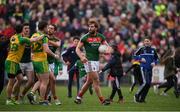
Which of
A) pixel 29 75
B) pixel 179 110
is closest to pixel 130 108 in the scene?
pixel 179 110

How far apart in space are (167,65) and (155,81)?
6.23 meters

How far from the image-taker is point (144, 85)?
24.6 meters

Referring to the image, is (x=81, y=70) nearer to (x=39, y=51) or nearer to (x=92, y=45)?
(x=92, y=45)

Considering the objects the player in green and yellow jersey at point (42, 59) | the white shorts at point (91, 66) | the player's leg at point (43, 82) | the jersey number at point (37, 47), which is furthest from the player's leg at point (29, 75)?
the white shorts at point (91, 66)

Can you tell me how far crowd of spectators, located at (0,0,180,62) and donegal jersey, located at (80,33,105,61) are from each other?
1445 centimetres

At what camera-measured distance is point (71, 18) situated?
40938 mm

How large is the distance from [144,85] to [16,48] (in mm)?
4780

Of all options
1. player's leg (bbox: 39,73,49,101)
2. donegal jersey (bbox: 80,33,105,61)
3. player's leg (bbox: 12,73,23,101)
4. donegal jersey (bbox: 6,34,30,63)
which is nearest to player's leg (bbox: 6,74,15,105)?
player's leg (bbox: 12,73,23,101)

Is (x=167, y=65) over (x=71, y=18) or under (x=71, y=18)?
under

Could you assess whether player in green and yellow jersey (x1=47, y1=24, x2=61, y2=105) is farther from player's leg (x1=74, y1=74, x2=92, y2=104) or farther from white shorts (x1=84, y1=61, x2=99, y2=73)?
white shorts (x1=84, y1=61, x2=99, y2=73)

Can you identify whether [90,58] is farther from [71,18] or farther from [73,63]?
[71,18]

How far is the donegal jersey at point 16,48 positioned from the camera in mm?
22109

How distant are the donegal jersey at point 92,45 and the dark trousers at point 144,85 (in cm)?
270

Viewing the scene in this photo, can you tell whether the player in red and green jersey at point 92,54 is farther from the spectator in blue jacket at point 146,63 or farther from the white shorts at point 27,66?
the spectator in blue jacket at point 146,63
